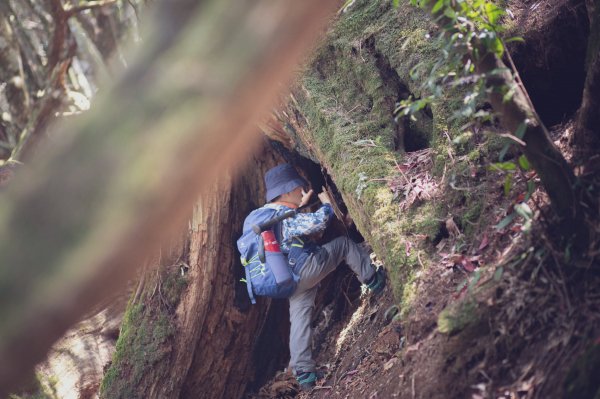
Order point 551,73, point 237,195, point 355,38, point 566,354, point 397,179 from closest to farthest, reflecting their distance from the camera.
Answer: point 566,354, point 551,73, point 397,179, point 355,38, point 237,195

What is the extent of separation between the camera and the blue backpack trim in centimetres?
636

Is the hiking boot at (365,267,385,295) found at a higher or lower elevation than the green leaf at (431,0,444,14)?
lower

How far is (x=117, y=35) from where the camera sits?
1334 cm

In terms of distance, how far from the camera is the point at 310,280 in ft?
21.6

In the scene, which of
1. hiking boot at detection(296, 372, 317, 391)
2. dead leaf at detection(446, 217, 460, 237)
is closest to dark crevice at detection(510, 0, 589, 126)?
dead leaf at detection(446, 217, 460, 237)

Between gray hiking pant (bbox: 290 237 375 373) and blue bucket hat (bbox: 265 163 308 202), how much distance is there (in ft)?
2.27

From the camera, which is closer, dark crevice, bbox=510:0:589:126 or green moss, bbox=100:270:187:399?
dark crevice, bbox=510:0:589:126

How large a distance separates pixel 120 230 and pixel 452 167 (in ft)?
12.3

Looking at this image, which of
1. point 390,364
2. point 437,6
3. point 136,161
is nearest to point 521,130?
point 437,6

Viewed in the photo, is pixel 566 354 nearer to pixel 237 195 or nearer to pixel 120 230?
pixel 120 230

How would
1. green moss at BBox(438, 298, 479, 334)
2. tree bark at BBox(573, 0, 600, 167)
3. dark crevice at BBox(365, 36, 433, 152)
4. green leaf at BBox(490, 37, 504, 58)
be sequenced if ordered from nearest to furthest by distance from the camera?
1. green leaf at BBox(490, 37, 504, 58)
2. tree bark at BBox(573, 0, 600, 167)
3. green moss at BBox(438, 298, 479, 334)
4. dark crevice at BBox(365, 36, 433, 152)

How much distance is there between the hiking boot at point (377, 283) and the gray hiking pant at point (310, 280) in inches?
1.7

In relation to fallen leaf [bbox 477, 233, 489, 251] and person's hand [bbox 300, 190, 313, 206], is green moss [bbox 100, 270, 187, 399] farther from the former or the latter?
fallen leaf [bbox 477, 233, 489, 251]

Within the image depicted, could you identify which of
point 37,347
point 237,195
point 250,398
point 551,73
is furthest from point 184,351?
point 37,347
